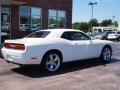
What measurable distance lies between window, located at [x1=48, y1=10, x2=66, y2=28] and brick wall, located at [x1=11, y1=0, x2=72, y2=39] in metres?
0.40

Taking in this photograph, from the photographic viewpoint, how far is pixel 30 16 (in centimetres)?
2345

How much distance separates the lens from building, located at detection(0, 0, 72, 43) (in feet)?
70.3

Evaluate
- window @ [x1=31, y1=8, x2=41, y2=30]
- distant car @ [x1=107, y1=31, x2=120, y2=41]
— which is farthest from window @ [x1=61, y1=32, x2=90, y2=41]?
distant car @ [x1=107, y1=31, x2=120, y2=41]

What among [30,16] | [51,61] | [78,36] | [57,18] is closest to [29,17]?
[30,16]

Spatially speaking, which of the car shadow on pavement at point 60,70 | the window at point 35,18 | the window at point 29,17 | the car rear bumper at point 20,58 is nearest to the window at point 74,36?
the car shadow on pavement at point 60,70

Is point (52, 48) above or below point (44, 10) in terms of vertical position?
below

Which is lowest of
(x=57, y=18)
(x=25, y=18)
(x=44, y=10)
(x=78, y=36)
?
(x=78, y=36)

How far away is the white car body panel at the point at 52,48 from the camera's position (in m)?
8.60

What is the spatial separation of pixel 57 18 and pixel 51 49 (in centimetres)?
1711

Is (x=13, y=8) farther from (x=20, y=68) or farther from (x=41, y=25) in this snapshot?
(x=20, y=68)

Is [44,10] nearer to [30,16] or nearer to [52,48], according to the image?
[30,16]

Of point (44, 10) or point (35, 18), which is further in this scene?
point (44, 10)

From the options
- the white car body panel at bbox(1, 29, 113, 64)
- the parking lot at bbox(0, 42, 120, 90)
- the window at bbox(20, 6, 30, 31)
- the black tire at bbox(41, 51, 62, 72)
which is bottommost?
the parking lot at bbox(0, 42, 120, 90)

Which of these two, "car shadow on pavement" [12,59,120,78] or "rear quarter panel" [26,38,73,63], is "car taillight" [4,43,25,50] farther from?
"car shadow on pavement" [12,59,120,78]
